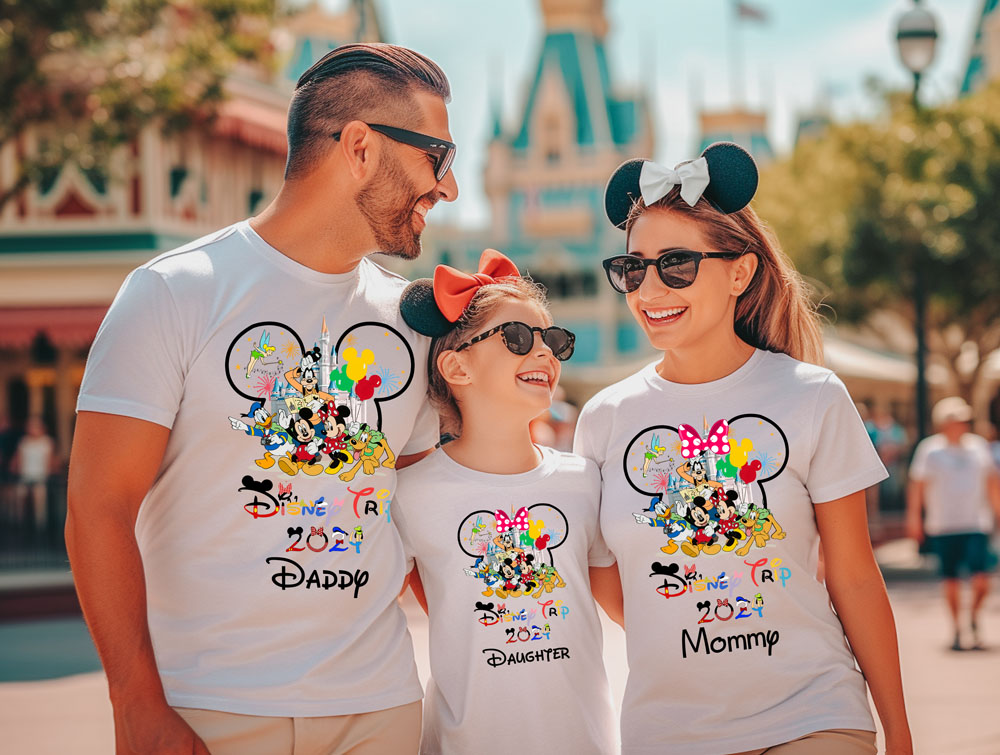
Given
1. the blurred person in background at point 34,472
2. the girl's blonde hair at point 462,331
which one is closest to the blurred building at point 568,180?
the blurred person in background at point 34,472

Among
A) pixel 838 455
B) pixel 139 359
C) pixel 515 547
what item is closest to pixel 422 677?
pixel 515 547

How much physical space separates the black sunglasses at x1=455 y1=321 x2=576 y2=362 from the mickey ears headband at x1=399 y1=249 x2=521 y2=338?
0.35 feet

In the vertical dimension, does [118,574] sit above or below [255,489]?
below

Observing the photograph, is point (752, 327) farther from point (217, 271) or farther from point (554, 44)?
point (554, 44)

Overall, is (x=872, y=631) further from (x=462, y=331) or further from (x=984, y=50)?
(x=984, y=50)

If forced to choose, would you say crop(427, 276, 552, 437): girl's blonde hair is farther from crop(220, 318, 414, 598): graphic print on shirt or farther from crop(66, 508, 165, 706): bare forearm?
crop(66, 508, 165, 706): bare forearm

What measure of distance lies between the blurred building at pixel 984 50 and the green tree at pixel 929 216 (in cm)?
1446

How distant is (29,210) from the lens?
63.0 ft

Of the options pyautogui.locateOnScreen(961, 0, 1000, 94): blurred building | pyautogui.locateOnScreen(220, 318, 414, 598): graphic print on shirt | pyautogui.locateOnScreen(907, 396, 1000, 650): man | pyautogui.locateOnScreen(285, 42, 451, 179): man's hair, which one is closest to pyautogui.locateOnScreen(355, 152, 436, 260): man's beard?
pyautogui.locateOnScreen(285, 42, 451, 179): man's hair

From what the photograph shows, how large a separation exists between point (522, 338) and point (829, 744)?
129cm

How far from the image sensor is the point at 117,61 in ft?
48.2

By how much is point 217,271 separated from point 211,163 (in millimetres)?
18506

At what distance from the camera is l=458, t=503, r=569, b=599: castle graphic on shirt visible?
3.15m

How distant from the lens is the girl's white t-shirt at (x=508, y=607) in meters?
3.07
